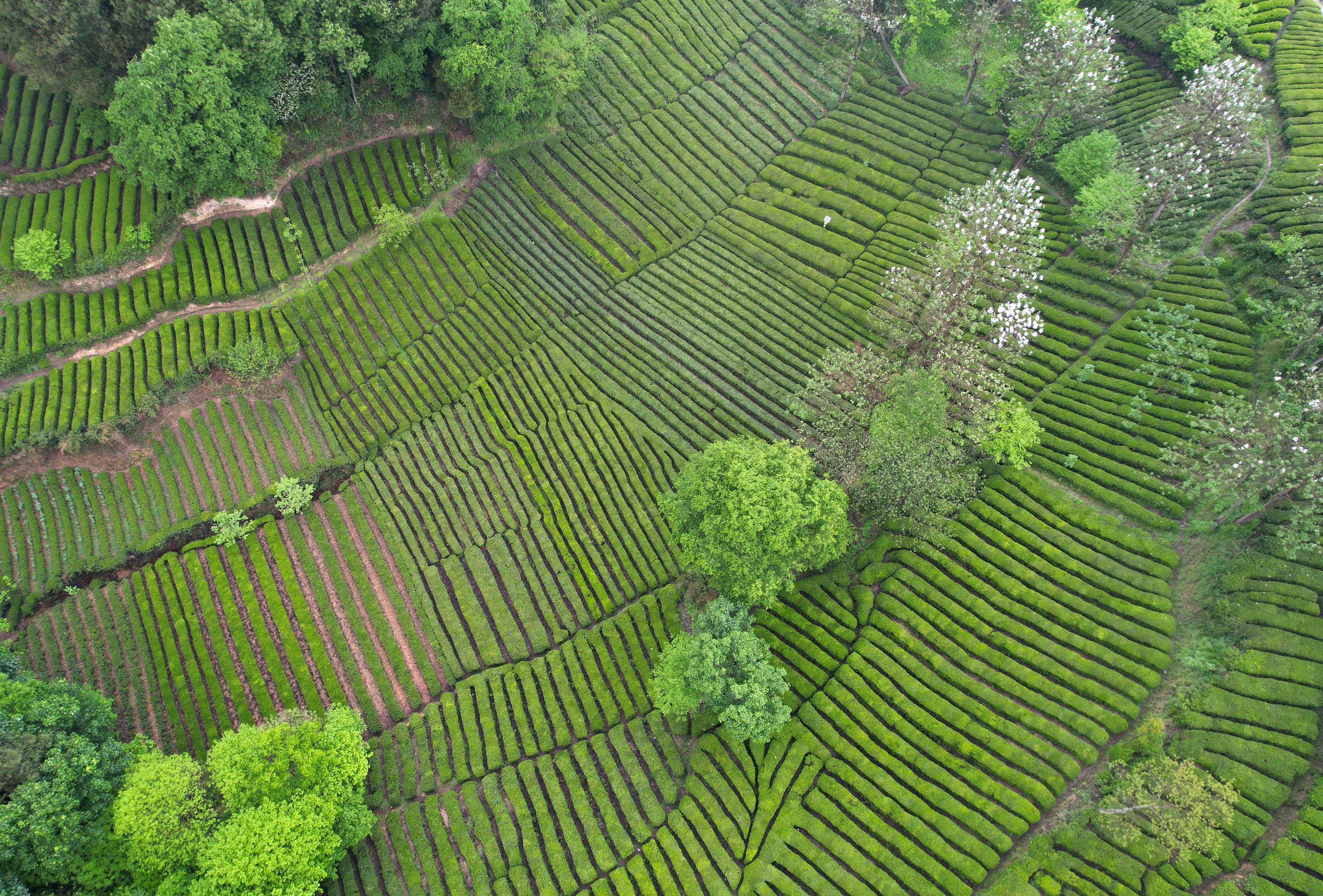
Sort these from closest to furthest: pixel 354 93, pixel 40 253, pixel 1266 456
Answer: pixel 1266 456 < pixel 40 253 < pixel 354 93

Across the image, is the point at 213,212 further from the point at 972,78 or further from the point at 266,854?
the point at 972,78

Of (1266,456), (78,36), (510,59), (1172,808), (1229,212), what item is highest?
(1229,212)

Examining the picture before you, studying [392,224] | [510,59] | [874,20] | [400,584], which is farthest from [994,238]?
[400,584]

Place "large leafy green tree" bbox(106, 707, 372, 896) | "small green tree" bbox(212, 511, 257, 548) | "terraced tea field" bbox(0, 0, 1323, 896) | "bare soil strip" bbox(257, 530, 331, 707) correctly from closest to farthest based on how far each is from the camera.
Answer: "large leafy green tree" bbox(106, 707, 372, 896) → "terraced tea field" bbox(0, 0, 1323, 896) → "bare soil strip" bbox(257, 530, 331, 707) → "small green tree" bbox(212, 511, 257, 548)

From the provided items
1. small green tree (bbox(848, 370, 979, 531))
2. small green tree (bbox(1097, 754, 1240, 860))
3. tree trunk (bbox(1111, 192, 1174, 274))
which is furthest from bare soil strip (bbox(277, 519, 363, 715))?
tree trunk (bbox(1111, 192, 1174, 274))

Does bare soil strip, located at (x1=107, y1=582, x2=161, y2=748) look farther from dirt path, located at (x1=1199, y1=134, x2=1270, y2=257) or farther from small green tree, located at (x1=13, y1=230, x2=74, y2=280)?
dirt path, located at (x1=1199, y1=134, x2=1270, y2=257)

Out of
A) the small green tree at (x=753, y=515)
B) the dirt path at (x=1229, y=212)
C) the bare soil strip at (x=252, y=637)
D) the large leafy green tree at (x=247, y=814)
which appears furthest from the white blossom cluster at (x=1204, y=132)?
the bare soil strip at (x=252, y=637)
